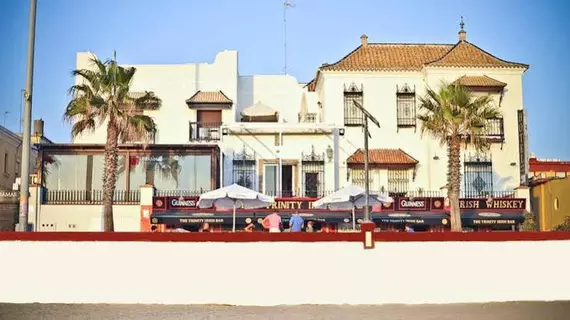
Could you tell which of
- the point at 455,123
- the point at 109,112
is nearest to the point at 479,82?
the point at 455,123

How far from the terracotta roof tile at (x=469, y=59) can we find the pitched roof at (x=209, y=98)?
376 inches

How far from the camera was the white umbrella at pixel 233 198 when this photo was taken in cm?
2392

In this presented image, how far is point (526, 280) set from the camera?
15383 millimetres

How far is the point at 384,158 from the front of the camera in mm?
32438

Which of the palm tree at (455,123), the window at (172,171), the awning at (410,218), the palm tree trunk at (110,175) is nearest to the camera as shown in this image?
the palm tree trunk at (110,175)

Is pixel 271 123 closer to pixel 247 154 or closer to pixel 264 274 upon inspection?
pixel 247 154

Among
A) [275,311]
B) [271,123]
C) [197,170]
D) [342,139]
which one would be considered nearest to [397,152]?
[342,139]

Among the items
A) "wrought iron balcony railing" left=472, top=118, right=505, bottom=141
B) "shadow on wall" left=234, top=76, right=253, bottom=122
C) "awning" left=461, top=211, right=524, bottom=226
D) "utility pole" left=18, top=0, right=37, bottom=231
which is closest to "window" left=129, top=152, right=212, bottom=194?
"shadow on wall" left=234, top=76, right=253, bottom=122

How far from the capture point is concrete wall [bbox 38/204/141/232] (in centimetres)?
3011

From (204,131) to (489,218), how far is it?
1330 centimetres

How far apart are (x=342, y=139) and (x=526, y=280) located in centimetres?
1804

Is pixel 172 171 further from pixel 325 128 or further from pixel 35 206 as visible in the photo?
pixel 325 128

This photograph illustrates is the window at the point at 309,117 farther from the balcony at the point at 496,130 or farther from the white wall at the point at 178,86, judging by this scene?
the balcony at the point at 496,130

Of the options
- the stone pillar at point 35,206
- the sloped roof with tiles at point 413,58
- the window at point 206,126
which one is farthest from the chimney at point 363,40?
the stone pillar at point 35,206
